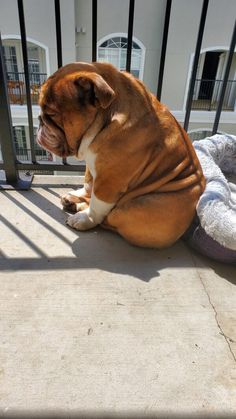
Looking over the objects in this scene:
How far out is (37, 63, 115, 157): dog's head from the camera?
1357mm

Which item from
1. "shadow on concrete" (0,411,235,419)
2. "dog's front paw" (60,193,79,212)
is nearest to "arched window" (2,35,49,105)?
"dog's front paw" (60,193,79,212)

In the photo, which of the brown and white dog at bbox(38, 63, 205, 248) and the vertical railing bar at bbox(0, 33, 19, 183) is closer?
the brown and white dog at bbox(38, 63, 205, 248)

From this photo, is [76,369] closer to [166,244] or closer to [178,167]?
[166,244]

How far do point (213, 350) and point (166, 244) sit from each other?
0.61m

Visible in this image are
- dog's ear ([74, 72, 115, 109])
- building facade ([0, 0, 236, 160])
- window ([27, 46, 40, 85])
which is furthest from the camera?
window ([27, 46, 40, 85])

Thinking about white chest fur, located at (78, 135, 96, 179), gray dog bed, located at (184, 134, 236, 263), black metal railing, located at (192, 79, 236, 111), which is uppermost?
white chest fur, located at (78, 135, 96, 179)

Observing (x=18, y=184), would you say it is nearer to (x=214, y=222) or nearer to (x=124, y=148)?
(x=124, y=148)

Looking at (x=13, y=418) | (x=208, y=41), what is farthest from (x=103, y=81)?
(x=208, y=41)

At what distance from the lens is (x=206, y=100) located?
43.0 ft

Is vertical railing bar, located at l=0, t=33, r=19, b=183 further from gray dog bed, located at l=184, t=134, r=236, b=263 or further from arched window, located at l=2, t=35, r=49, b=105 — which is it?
arched window, located at l=2, t=35, r=49, b=105

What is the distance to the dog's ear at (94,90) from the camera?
1.34 metres

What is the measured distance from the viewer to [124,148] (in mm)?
1495

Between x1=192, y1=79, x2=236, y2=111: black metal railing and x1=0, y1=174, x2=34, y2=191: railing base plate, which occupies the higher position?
x1=0, y1=174, x2=34, y2=191: railing base plate

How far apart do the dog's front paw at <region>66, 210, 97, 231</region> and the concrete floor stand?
0.04m
